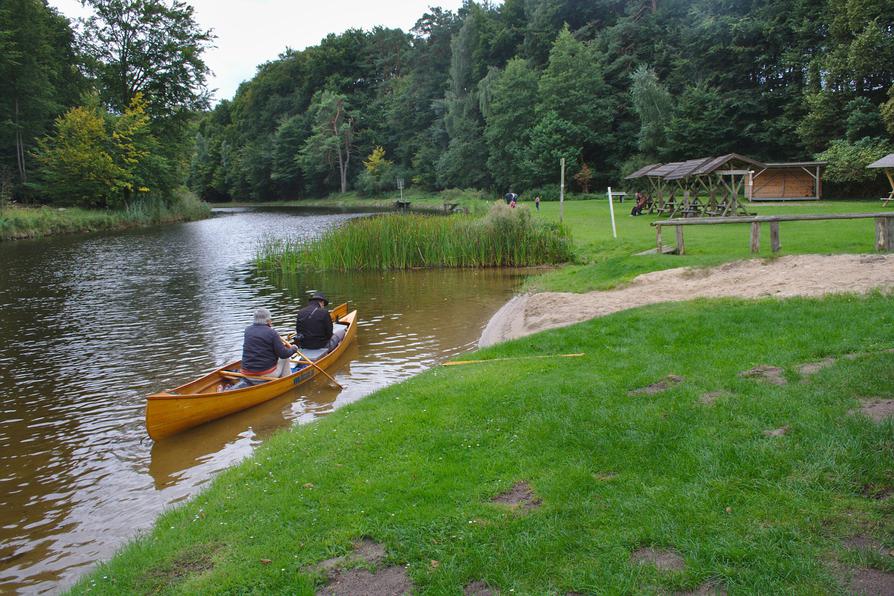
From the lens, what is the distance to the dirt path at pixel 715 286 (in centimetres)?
1039

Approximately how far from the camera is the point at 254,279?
23.4 metres

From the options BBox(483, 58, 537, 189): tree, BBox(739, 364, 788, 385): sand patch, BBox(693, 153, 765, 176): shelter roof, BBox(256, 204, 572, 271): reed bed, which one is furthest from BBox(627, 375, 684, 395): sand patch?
BBox(483, 58, 537, 189): tree

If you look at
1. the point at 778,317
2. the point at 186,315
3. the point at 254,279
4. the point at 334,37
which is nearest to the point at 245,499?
the point at 778,317

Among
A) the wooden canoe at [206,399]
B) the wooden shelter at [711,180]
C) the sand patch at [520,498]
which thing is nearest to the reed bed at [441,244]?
the wooden shelter at [711,180]

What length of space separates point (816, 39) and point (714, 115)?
7638 mm

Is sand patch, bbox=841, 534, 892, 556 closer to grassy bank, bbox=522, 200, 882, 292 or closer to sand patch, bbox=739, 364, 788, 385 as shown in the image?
sand patch, bbox=739, 364, 788, 385

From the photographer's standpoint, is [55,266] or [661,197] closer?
[55,266]

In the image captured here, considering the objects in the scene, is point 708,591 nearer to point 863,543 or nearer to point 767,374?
point 863,543

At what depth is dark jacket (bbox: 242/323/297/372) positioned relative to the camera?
10.4 m

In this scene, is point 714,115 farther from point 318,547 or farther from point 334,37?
point 334,37

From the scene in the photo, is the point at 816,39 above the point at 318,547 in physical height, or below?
above

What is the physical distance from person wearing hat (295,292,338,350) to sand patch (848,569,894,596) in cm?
1015

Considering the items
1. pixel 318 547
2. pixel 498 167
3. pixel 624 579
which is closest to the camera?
pixel 624 579

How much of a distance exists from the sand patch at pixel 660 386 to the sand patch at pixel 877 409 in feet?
5.50
